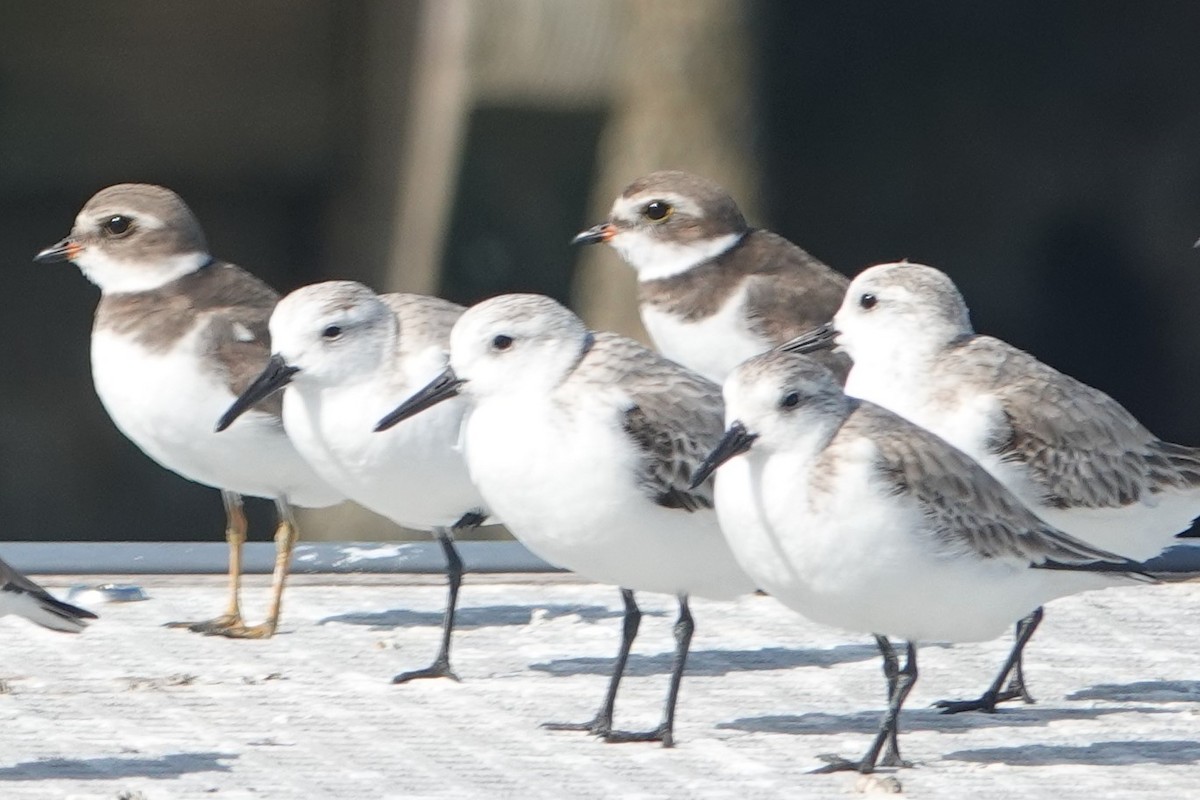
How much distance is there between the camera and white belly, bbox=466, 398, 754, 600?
18.2ft

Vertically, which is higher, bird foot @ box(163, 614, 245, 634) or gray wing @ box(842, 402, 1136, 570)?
gray wing @ box(842, 402, 1136, 570)

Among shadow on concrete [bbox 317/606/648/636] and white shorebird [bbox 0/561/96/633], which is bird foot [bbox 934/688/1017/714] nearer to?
shadow on concrete [bbox 317/606/648/636]

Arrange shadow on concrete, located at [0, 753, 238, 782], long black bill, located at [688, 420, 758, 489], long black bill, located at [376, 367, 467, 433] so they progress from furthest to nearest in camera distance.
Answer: long black bill, located at [376, 367, 467, 433], long black bill, located at [688, 420, 758, 489], shadow on concrete, located at [0, 753, 238, 782]

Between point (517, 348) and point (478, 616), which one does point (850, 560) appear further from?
point (478, 616)

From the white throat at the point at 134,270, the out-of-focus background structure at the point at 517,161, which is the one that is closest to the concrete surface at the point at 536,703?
the white throat at the point at 134,270

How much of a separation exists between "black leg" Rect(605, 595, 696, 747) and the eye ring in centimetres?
243

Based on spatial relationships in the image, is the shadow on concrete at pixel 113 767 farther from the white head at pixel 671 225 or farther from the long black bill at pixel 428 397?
the white head at pixel 671 225

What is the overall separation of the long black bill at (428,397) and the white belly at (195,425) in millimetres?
939

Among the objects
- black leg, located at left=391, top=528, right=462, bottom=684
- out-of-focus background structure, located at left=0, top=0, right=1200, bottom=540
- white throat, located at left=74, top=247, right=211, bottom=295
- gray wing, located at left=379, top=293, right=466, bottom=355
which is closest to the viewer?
black leg, located at left=391, top=528, right=462, bottom=684

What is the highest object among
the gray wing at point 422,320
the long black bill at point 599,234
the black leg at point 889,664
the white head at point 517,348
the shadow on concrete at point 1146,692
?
the white head at point 517,348

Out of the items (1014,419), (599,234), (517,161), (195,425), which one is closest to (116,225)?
(195,425)

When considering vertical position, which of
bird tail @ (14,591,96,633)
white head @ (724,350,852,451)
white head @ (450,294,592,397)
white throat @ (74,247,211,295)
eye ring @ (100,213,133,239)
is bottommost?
bird tail @ (14,591,96,633)

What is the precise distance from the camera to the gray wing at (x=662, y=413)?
5.56 metres

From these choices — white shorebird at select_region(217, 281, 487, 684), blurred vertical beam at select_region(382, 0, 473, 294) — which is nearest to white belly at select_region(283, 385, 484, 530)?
white shorebird at select_region(217, 281, 487, 684)
